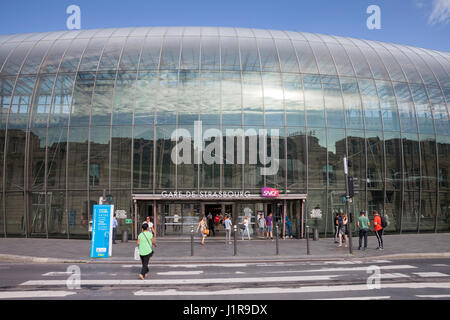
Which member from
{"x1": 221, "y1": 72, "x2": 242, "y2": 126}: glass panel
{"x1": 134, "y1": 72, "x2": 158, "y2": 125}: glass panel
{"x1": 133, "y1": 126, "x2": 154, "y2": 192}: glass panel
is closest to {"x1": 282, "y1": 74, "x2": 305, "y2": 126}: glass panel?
{"x1": 221, "y1": 72, "x2": 242, "y2": 126}: glass panel

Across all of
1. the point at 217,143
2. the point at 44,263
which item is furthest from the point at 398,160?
the point at 44,263

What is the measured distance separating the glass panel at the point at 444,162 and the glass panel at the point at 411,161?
86.8 inches

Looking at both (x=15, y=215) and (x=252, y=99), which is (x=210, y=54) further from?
(x=15, y=215)

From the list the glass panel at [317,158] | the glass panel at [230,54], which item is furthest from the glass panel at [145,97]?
the glass panel at [317,158]

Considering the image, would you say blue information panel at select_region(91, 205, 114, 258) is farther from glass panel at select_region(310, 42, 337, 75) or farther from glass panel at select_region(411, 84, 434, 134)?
glass panel at select_region(411, 84, 434, 134)

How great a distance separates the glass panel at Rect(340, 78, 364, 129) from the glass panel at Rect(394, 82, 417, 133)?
3632 mm

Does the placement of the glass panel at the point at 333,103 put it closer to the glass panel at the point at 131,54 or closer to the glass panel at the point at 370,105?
the glass panel at the point at 370,105

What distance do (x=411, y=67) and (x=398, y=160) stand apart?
343 inches

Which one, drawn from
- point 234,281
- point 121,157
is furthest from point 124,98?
point 234,281

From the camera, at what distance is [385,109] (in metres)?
27.8

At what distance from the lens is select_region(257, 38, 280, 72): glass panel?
2719 centimetres

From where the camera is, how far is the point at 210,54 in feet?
89.5

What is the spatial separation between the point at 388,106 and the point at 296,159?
902 centimetres
